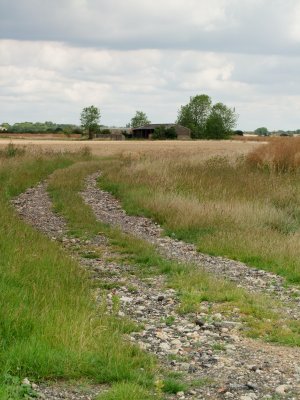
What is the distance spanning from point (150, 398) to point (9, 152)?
37351 mm

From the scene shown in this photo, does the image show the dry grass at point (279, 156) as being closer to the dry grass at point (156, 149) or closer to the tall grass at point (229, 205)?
the tall grass at point (229, 205)

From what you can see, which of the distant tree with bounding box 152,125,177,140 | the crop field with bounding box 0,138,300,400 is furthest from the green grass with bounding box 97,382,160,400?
the distant tree with bounding box 152,125,177,140

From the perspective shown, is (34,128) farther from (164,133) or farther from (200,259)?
(200,259)

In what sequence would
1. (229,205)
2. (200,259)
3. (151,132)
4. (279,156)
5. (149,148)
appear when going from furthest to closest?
(151,132), (149,148), (279,156), (229,205), (200,259)

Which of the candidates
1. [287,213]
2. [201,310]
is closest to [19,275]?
[201,310]

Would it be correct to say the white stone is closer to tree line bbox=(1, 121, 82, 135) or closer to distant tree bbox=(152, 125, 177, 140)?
distant tree bbox=(152, 125, 177, 140)

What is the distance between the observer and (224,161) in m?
28.6

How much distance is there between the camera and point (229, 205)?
16.7 m

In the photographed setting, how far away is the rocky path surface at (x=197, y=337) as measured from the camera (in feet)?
18.5

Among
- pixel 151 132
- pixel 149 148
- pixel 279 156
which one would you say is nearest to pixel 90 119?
pixel 151 132

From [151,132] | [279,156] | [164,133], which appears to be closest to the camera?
[279,156]

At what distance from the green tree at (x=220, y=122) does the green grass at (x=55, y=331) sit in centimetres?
13813

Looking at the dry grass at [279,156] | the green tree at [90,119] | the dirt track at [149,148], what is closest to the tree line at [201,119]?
the green tree at [90,119]

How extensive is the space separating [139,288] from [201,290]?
39.5 inches
